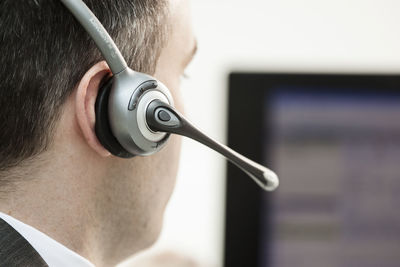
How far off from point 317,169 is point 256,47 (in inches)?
19.8

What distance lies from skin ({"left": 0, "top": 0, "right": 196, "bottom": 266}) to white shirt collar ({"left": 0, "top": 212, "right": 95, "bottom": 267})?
0.01m

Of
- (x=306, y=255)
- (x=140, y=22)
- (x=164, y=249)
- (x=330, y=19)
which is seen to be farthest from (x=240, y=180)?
(x=330, y=19)

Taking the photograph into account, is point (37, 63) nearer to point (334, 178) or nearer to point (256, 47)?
point (334, 178)

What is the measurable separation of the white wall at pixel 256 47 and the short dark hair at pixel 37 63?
833mm

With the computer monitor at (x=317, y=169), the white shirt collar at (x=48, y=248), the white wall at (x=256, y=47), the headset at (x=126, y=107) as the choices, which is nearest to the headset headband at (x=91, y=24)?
the headset at (x=126, y=107)

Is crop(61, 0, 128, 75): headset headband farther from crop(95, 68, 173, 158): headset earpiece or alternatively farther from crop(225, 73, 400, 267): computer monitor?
crop(225, 73, 400, 267): computer monitor

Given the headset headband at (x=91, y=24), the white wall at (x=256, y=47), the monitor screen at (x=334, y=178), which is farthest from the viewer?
the white wall at (x=256, y=47)

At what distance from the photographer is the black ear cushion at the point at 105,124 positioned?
60 cm

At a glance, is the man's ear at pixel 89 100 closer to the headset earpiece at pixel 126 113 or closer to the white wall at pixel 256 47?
the headset earpiece at pixel 126 113

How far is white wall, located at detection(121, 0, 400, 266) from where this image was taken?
Result: 1.42 metres

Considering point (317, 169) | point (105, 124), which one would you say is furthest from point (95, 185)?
point (317, 169)

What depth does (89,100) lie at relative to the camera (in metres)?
0.60

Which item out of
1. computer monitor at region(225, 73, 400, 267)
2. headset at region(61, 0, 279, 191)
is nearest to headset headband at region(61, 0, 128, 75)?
headset at region(61, 0, 279, 191)

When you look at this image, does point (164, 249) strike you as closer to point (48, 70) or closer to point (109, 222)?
point (109, 222)
